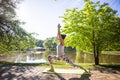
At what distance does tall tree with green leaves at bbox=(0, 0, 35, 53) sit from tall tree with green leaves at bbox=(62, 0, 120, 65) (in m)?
3.67

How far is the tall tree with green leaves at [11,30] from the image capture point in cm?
1413

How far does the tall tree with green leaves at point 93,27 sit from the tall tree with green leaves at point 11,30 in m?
3.67

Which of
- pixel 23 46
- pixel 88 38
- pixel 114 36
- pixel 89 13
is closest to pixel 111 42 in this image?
pixel 114 36

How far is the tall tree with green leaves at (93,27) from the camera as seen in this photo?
1427 cm

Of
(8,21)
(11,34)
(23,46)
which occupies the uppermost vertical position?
(8,21)

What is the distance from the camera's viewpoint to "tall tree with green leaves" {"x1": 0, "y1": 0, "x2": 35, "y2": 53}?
14.1 metres

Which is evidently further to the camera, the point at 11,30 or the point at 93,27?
the point at 11,30

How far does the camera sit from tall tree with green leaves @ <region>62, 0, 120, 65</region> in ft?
46.8

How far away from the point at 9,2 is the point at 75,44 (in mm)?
6373

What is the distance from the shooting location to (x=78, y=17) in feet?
49.1

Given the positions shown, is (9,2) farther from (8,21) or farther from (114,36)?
(114,36)

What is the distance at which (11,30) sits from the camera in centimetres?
1487

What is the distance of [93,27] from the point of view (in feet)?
46.8

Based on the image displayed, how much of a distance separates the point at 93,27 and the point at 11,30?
676 centimetres
